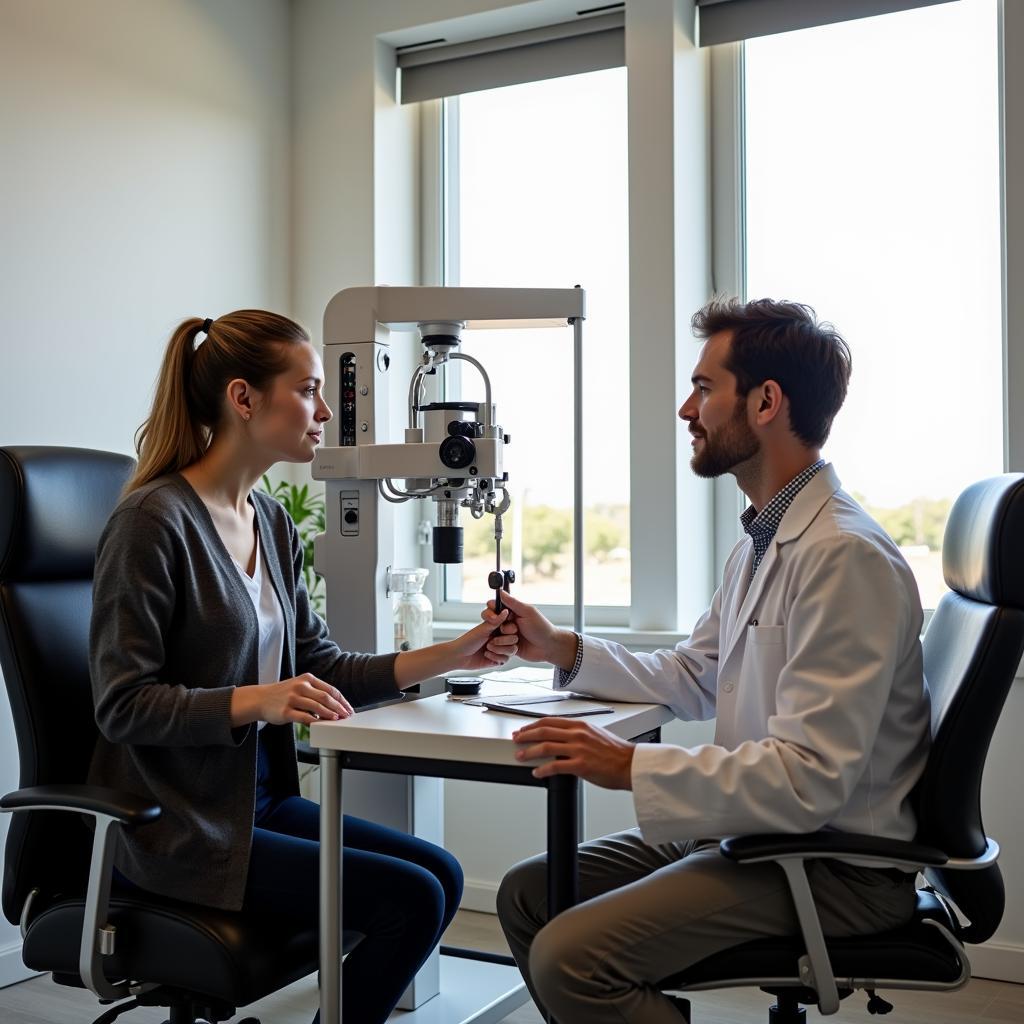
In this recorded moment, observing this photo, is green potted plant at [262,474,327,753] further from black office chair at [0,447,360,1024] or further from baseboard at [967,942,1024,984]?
baseboard at [967,942,1024,984]

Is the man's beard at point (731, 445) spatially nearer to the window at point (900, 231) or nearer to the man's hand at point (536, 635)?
the man's hand at point (536, 635)

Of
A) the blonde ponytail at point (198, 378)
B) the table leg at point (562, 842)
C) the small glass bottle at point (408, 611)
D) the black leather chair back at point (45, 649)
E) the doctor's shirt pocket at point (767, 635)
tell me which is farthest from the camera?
the small glass bottle at point (408, 611)

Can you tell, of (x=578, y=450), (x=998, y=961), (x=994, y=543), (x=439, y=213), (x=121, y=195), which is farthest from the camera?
(x=439, y=213)

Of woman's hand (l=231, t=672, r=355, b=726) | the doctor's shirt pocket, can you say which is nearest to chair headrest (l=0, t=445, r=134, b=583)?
woman's hand (l=231, t=672, r=355, b=726)

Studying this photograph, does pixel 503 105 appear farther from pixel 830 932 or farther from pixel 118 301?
pixel 830 932

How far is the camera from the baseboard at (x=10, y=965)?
8.63ft

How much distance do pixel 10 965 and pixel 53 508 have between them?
1355mm

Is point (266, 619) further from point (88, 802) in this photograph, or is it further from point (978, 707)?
point (978, 707)

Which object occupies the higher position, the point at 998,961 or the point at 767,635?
the point at 767,635

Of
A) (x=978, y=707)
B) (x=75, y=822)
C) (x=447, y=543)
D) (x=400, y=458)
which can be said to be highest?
(x=400, y=458)

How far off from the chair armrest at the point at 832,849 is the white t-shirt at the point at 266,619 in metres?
0.84

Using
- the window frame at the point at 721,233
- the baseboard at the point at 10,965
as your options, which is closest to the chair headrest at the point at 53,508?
the baseboard at the point at 10,965

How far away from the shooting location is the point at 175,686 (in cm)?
168

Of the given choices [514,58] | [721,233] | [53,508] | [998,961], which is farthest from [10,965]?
[514,58]
